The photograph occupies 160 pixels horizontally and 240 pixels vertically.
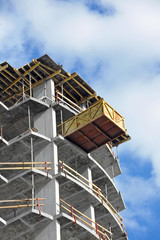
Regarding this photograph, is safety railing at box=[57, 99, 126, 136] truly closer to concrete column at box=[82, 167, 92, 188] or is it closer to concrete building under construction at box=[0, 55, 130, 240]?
concrete building under construction at box=[0, 55, 130, 240]

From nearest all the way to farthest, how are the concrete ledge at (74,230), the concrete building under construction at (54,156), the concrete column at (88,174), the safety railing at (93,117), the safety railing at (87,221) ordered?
the concrete ledge at (74,230), the concrete building under construction at (54,156), the safety railing at (87,221), the safety railing at (93,117), the concrete column at (88,174)

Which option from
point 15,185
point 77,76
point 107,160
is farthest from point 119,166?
point 15,185

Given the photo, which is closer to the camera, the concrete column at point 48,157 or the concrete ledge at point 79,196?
the concrete column at point 48,157

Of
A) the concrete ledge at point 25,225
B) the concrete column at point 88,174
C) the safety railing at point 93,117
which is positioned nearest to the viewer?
the concrete ledge at point 25,225

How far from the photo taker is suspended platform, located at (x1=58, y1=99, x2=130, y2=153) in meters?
46.6

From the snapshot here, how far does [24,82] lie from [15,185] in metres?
10.3

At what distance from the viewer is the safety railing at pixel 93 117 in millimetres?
46469

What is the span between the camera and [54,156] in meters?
46.2

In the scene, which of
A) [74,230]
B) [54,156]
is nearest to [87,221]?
[74,230]

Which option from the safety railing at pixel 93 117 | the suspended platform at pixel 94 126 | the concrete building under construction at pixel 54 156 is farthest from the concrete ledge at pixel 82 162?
the safety railing at pixel 93 117

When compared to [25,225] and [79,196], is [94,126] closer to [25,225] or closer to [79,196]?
[79,196]

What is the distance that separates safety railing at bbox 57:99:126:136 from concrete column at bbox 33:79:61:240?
1020 mm

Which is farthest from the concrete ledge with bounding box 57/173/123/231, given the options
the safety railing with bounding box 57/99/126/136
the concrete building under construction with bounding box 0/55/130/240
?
the safety railing with bounding box 57/99/126/136

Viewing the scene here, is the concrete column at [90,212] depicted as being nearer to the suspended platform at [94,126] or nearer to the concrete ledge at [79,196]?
the concrete ledge at [79,196]
